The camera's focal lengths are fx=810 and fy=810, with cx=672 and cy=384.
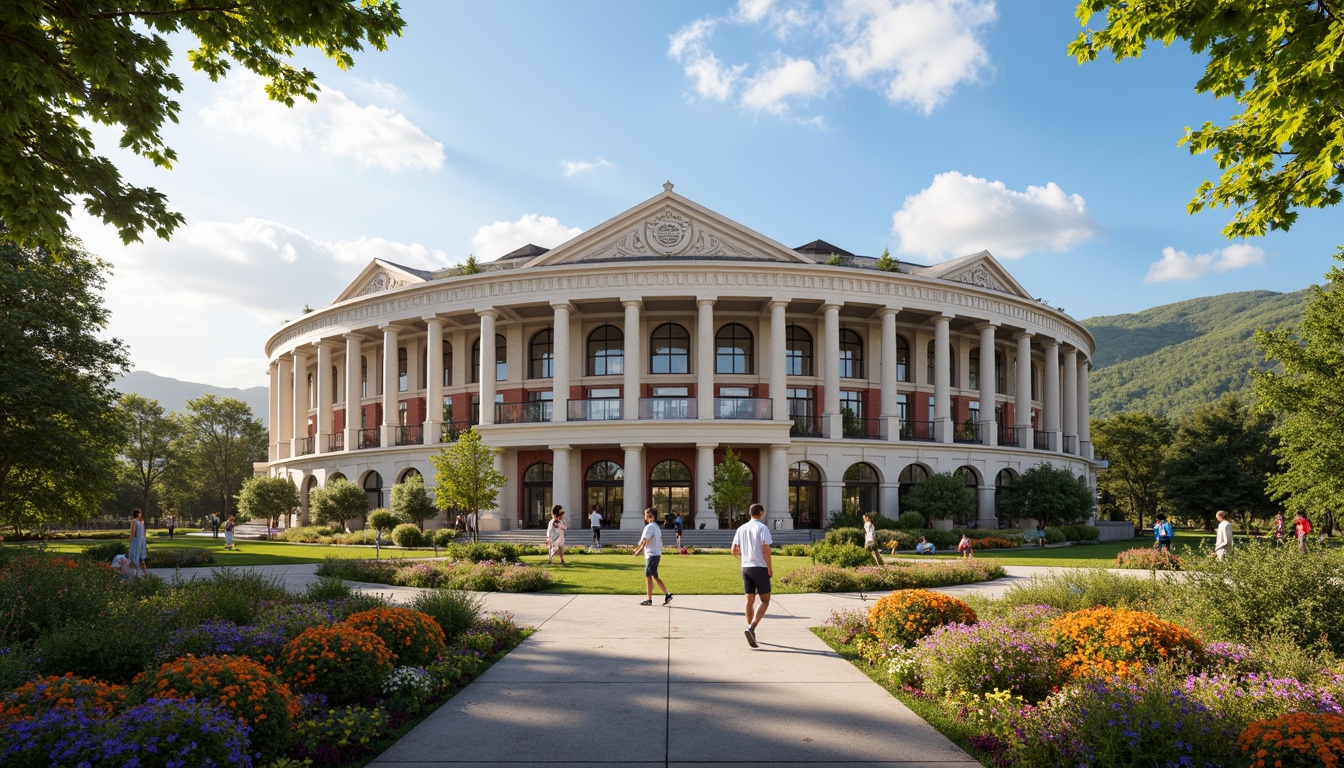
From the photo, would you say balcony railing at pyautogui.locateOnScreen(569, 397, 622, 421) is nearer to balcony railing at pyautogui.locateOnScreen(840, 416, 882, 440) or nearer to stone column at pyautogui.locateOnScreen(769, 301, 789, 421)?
stone column at pyautogui.locateOnScreen(769, 301, 789, 421)

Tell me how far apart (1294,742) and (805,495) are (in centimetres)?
4114

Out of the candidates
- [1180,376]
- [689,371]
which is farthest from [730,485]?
[1180,376]

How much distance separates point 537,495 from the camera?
46.6m

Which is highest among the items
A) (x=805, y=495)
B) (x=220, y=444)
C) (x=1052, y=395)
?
(x=1052, y=395)

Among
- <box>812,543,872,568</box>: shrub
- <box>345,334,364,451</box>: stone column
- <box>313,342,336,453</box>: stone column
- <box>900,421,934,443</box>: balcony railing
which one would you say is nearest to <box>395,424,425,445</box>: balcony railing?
<box>345,334,364,451</box>: stone column

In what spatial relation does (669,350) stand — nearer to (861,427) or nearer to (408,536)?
(861,427)

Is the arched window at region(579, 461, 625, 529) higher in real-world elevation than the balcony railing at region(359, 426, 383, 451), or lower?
lower

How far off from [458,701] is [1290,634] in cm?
929

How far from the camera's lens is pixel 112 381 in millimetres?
32250

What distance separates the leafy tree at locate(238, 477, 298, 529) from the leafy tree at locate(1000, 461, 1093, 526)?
4472 centimetres

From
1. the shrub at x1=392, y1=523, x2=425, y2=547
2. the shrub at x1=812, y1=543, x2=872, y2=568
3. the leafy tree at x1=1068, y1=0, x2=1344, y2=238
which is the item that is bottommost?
the shrub at x1=392, y1=523, x2=425, y2=547

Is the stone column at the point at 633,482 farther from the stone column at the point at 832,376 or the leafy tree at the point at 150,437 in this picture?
the leafy tree at the point at 150,437

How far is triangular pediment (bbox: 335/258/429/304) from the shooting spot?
4984 centimetres

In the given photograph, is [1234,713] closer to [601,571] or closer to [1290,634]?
[1290,634]
